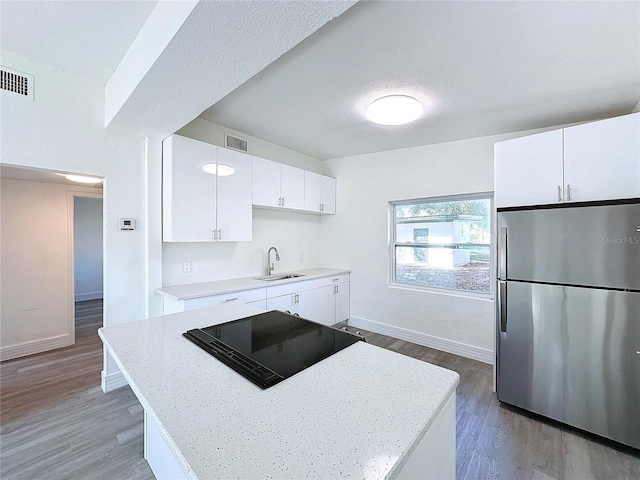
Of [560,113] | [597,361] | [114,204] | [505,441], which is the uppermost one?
[560,113]

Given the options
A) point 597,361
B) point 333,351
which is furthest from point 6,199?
point 597,361

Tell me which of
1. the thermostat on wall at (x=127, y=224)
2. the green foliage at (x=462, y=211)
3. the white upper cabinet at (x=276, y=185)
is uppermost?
the white upper cabinet at (x=276, y=185)

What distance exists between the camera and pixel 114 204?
237 cm

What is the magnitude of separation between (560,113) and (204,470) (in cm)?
356

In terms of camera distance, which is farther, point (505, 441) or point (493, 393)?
point (493, 393)

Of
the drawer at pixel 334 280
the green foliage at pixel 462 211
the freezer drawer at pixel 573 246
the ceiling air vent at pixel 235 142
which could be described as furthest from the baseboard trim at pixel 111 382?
the green foliage at pixel 462 211

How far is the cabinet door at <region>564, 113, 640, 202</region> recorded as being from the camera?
1.88 meters

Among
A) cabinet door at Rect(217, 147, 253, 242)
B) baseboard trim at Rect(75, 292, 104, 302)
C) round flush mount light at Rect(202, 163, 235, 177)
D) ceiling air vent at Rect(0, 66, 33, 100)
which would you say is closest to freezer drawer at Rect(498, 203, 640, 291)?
cabinet door at Rect(217, 147, 253, 242)

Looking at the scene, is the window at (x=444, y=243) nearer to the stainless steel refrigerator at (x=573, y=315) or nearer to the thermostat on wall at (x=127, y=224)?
the stainless steel refrigerator at (x=573, y=315)

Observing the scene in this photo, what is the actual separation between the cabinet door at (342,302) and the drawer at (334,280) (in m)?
0.07

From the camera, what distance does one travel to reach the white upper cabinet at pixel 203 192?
2.52m

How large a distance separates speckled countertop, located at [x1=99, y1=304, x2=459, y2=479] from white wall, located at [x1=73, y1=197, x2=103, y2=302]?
6038 millimetres

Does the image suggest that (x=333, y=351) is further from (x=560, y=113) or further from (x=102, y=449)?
(x=560, y=113)

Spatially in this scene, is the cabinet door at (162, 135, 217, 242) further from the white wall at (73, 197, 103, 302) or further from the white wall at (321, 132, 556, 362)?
the white wall at (73, 197, 103, 302)
